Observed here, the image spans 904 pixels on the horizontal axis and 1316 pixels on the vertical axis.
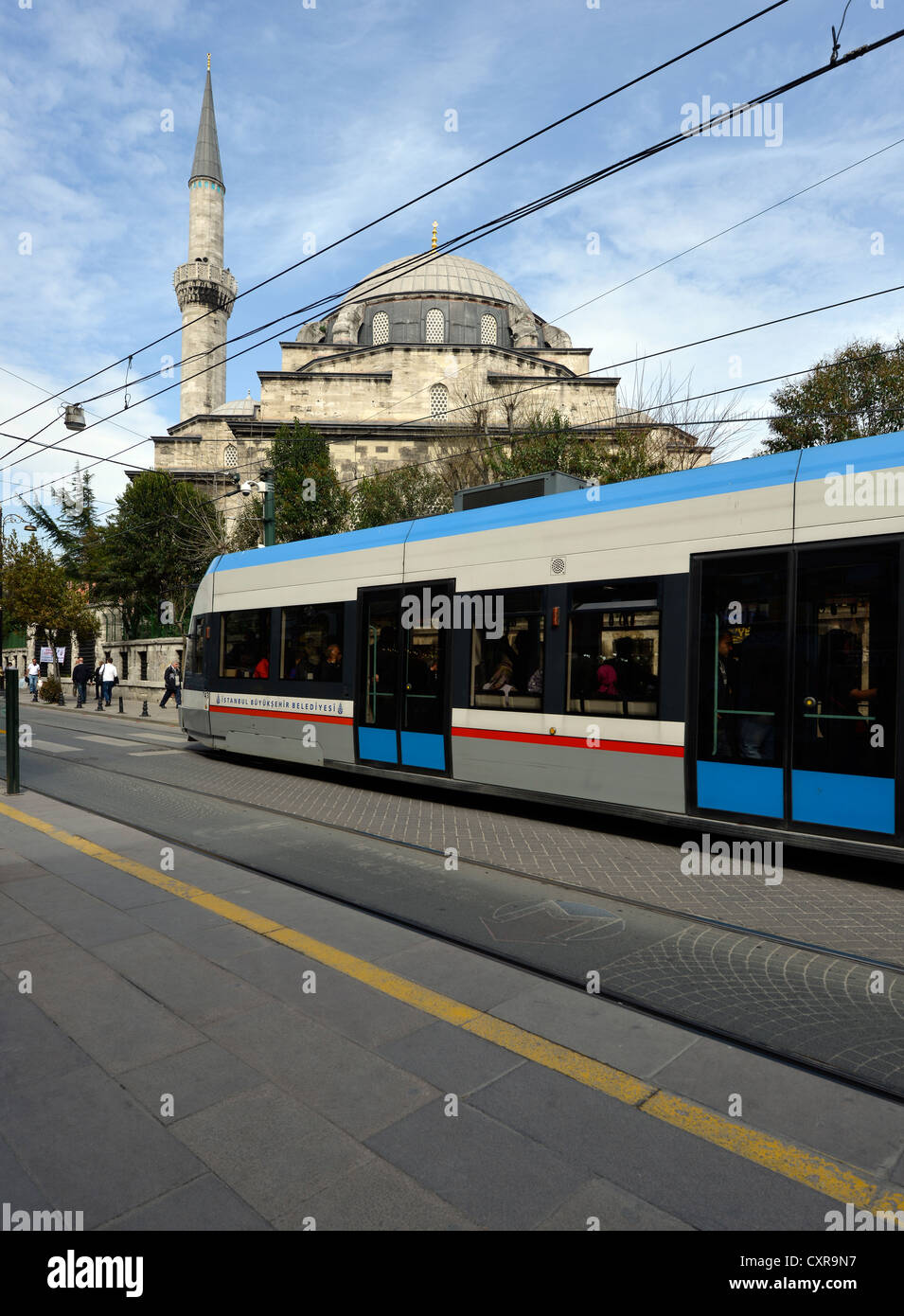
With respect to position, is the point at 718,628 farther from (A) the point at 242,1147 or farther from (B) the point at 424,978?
(A) the point at 242,1147

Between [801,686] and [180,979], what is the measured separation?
16.1ft

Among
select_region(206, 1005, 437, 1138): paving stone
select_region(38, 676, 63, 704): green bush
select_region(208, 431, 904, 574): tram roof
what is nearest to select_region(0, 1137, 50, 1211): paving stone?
select_region(206, 1005, 437, 1138): paving stone

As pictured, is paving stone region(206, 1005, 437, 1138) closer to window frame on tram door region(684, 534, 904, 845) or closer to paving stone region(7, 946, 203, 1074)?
paving stone region(7, 946, 203, 1074)

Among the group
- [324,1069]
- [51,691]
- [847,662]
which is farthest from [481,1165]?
[51,691]

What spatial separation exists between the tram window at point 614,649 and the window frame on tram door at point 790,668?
Answer: 0.39 m

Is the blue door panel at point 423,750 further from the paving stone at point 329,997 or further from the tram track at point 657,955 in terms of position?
the paving stone at point 329,997

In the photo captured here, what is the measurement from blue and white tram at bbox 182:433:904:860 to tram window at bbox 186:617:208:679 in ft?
10.2

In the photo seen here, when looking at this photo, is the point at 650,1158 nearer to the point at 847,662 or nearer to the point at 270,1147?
the point at 270,1147

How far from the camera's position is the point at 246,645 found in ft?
40.6

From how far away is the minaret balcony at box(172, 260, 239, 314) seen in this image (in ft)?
170

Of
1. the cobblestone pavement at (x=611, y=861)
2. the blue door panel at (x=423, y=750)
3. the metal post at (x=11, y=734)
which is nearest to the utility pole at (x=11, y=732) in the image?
the metal post at (x=11, y=734)

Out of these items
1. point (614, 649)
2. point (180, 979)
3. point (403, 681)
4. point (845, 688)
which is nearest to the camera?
point (180, 979)

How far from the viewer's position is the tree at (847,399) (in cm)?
2123

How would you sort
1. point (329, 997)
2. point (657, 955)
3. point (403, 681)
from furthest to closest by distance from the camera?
point (403, 681) < point (657, 955) < point (329, 997)
